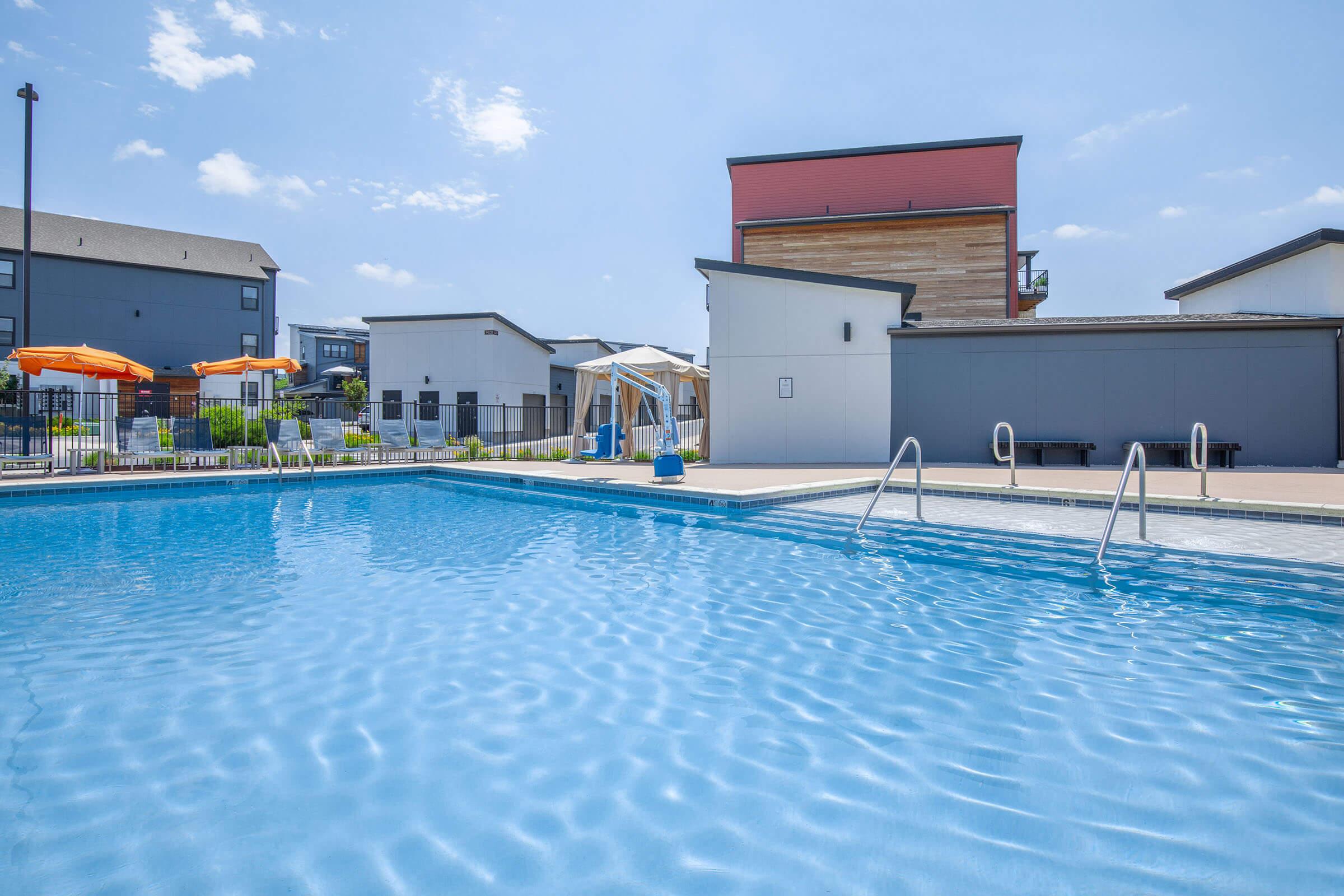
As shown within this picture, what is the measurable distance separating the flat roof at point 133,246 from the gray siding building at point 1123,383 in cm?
3129

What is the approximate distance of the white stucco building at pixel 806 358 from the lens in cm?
1351

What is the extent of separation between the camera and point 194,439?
506 inches

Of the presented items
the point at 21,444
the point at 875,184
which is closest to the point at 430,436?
the point at 21,444

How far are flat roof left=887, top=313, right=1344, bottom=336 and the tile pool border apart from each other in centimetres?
465

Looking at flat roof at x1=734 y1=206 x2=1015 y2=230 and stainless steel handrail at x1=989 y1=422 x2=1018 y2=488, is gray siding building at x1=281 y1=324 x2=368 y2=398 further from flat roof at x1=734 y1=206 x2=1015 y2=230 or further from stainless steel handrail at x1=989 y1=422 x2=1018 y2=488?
stainless steel handrail at x1=989 y1=422 x2=1018 y2=488

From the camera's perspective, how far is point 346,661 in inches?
140

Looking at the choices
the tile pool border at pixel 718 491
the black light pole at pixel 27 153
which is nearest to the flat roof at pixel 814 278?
the tile pool border at pixel 718 491

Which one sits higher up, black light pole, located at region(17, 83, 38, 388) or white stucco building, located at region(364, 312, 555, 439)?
black light pole, located at region(17, 83, 38, 388)

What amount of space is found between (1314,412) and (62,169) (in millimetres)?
27415

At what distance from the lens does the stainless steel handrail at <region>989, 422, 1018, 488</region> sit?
8289 millimetres

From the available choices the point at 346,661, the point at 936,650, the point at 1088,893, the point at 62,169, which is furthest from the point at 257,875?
the point at 62,169

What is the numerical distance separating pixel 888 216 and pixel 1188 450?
9.74m

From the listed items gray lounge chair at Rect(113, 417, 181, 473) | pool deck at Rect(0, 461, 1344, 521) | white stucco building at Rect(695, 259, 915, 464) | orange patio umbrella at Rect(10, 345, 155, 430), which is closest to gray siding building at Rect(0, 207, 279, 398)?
orange patio umbrella at Rect(10, 345, 155, 430)

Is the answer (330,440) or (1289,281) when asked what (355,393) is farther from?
(1289,281)
